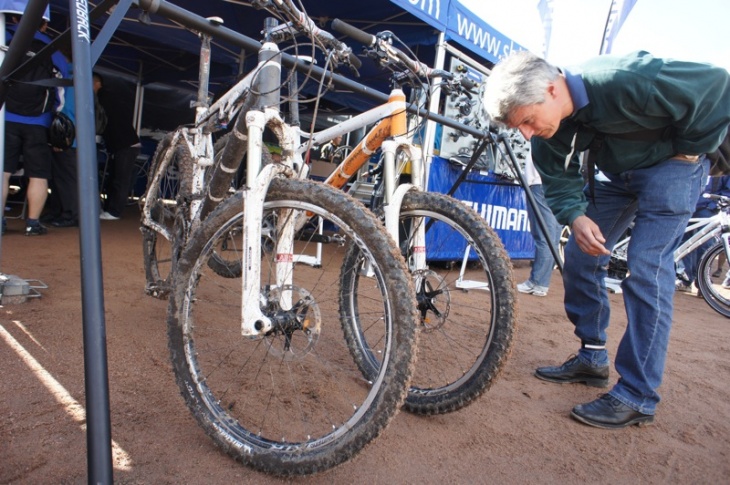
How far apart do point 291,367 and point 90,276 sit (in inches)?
53.1

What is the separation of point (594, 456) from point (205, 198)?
187 centimetres

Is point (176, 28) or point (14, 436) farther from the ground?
point (176, 28)

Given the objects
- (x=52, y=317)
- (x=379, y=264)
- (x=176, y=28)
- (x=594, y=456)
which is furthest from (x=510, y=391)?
(x=176, y=28)

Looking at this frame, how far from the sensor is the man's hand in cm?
200

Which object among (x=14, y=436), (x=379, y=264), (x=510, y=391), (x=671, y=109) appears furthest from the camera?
(x=510, y=391)

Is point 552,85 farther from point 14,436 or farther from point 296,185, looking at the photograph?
point 14,436

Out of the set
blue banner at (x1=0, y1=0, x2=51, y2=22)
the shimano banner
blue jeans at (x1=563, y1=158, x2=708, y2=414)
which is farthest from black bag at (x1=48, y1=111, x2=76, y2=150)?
blue jeans at (x1=563, y1=158, x2=708, y2=414)

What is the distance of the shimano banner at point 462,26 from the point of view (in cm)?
521

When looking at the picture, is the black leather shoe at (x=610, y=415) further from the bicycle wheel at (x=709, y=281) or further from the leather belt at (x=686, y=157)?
the bicycle wheel at (x=709, y=281)

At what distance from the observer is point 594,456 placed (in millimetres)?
1760

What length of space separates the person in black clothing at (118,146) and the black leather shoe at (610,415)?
621cm

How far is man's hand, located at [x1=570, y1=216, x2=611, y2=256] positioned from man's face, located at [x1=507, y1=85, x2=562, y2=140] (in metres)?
0.43

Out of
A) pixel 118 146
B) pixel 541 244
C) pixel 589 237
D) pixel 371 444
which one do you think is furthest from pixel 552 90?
pixel 118 146

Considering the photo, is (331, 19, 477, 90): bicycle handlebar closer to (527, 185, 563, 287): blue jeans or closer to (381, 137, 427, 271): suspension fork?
(381, 137, 427, 271): suspension fork
